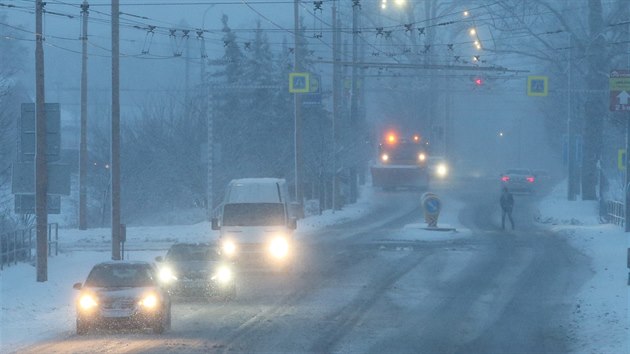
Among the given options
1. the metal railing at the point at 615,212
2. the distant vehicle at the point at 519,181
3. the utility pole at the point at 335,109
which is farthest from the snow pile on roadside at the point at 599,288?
the distant vehicle at the point at 519,181

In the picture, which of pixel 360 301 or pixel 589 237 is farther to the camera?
pixel 589 237

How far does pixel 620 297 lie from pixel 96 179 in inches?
2018

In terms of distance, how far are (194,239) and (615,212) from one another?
58.7ft

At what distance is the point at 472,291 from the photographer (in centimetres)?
2777

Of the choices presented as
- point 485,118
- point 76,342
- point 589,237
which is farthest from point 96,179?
point 485,118

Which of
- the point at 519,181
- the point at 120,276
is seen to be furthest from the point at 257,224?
the point at 519,181

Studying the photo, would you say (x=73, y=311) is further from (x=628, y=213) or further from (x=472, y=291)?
(x=628, y=213)

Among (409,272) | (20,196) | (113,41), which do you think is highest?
(113,41)

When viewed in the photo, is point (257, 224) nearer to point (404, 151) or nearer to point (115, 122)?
point (115, 122)

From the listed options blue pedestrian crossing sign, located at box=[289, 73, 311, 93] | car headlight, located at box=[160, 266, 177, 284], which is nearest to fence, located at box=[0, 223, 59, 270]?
car headlight, located at box=[160, 266, 177, 284]

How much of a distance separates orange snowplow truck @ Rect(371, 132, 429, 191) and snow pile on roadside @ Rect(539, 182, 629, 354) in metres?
19.2

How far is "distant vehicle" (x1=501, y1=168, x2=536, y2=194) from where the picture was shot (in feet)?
248

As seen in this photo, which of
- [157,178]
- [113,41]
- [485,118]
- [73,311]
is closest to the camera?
[73,311]

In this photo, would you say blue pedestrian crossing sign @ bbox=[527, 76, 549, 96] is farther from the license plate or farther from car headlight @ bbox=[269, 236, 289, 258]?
the license plate
